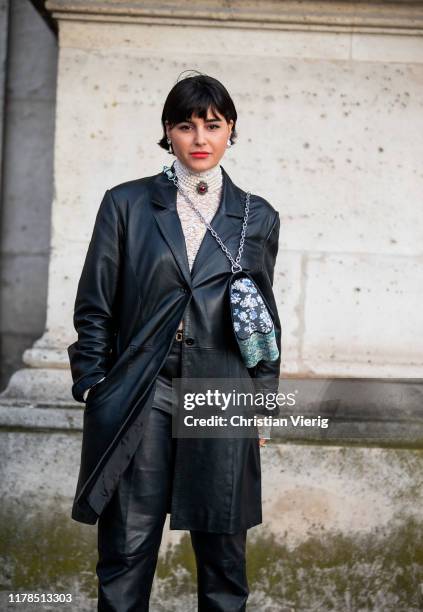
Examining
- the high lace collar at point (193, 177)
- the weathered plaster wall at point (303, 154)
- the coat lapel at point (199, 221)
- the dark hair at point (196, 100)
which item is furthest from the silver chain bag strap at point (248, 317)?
the weathered plaster wall at point (303, 154)

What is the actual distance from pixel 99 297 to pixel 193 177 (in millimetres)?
541

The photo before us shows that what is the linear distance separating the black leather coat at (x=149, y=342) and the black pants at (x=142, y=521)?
0.05 meters

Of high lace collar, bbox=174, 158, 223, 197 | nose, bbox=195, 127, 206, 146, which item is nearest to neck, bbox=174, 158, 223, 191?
high lace collar, bbox=174, 158, 223, 197

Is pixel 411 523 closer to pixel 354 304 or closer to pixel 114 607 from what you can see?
pixel 354 304

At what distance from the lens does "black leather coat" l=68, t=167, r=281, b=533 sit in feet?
10.0

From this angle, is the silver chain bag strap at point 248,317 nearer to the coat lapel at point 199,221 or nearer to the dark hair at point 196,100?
the coat lapel at point 199,221

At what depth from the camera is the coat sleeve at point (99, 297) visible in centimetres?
313

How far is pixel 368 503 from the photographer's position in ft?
14.7

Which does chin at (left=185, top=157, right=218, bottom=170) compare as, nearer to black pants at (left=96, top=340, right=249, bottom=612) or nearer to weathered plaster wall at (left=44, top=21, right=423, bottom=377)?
black pants at (left=96, top=340, right=249, bottom=612)

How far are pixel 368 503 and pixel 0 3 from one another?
3.43m

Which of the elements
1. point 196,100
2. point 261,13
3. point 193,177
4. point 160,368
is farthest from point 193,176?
point 261,13

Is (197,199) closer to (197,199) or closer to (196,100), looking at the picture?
(197,199)

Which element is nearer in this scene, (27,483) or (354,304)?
(27,483)

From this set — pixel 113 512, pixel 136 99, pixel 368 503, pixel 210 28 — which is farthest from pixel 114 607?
pixel 210 28
